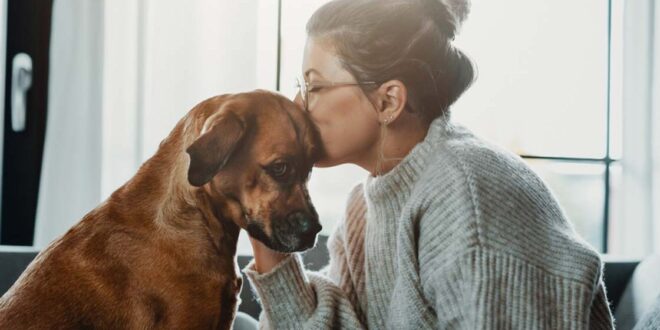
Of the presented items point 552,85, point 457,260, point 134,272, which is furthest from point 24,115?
point 552,85

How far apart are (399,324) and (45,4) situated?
188 cm

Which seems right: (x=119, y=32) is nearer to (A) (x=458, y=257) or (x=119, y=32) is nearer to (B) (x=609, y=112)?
(A) (x=458, y=257)

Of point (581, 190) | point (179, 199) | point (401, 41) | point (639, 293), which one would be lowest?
point (639, 293)

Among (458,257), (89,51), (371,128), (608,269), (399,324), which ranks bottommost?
(608,269)

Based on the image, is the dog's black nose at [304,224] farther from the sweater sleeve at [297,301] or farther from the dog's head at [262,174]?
the sweater sleeve at [297,301]

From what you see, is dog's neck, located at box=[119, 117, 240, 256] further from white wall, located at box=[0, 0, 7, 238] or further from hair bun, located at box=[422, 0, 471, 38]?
white wall, located at box=[0, 0, 7, 238]

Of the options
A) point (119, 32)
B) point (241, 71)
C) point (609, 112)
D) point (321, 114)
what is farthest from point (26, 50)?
point (609, 112)

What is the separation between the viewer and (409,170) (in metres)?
1.13

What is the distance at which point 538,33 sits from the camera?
9.82 ft

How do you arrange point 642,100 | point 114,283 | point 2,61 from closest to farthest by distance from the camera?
point 114,283
point 2,61
point 642,100

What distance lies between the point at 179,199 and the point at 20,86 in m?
1.75

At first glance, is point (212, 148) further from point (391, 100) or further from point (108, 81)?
point (108, 81)

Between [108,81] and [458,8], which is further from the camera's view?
[108,81]

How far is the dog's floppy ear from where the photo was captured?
0.89 meters
